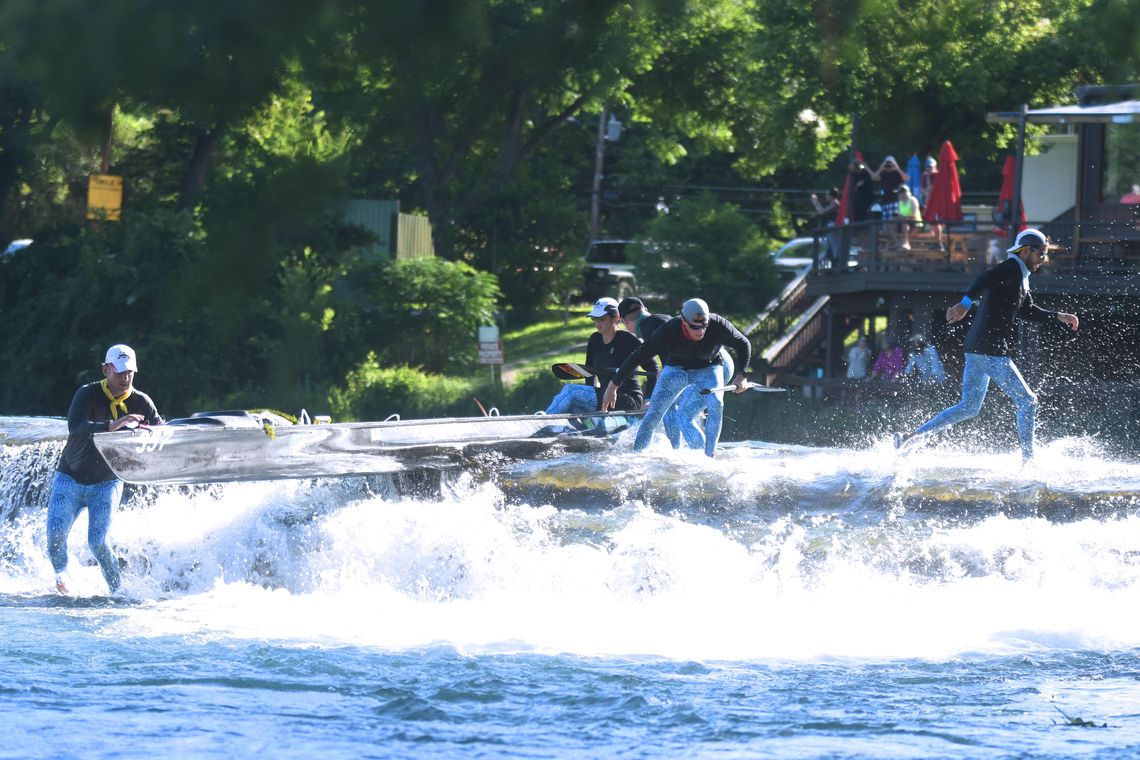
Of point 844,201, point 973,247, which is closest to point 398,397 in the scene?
point 844,201

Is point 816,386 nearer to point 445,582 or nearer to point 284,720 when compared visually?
point 445,582

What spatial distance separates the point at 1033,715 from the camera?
319 inches

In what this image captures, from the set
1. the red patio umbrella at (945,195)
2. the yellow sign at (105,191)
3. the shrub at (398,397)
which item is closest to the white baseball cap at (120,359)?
the yellow sign at (105,191)

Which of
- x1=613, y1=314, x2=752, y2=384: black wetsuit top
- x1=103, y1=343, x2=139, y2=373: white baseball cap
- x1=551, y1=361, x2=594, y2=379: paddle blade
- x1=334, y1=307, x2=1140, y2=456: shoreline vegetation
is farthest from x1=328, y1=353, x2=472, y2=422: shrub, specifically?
x1=103, y1=343, x2=139, y2=373: white baseball cap

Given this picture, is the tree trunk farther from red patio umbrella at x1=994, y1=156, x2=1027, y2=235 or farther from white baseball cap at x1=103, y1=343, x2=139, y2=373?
red patio umbrella at x1=994, y1=156, x2=1027, y2=235

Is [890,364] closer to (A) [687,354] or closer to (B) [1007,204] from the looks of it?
(B) [1007,204]

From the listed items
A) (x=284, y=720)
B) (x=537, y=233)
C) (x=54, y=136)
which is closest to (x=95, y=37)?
(x=54, y=136)

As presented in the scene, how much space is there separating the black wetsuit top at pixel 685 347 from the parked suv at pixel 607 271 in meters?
19.5

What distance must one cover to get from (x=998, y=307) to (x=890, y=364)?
1206 cm

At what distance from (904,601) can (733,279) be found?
1906cm

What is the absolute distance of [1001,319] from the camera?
11.5 metres

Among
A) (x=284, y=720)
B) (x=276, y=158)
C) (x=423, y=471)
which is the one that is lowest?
(x=284, y=720)

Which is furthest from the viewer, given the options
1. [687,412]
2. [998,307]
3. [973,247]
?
[973,247]

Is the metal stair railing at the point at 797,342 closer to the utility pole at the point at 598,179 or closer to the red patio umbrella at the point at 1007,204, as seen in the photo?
the red patio umbrella at the point at 1007,204
